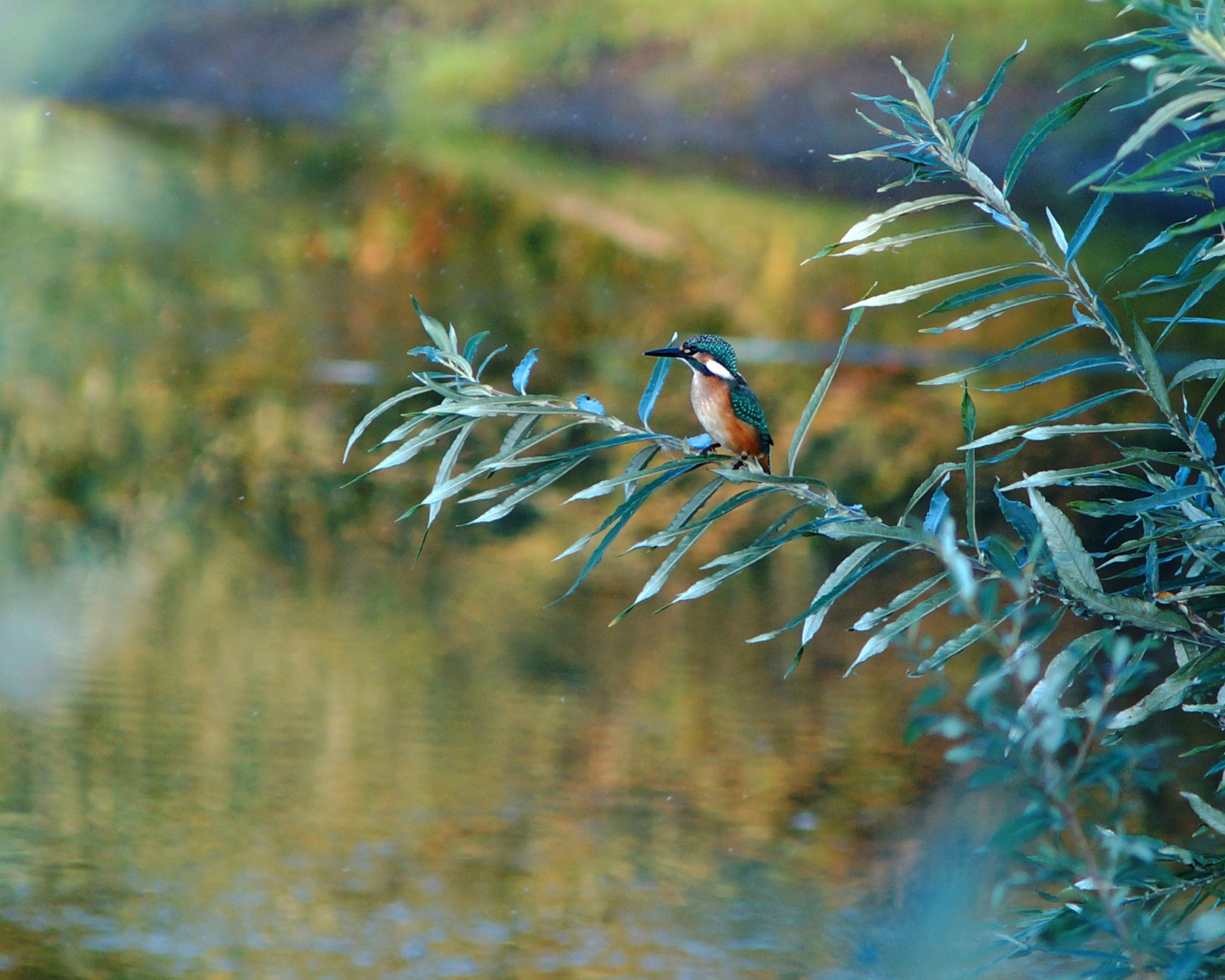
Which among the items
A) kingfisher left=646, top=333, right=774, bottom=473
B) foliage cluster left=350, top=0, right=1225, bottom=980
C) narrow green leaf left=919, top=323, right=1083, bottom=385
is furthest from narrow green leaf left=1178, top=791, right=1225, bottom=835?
kingfisher left=646, top=333, right=774, bottom=473

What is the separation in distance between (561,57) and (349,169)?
2235mm

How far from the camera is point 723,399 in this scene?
154 cm

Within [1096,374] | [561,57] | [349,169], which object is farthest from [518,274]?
[1096,374]

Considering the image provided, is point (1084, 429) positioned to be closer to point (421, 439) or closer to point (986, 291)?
point (986, 291)

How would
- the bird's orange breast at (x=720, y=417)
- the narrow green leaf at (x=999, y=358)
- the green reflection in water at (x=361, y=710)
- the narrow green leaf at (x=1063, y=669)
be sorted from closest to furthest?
1. the narrow green leaf at (x=1063, y=669)
2. the narrow green leaf at (x=999, y=358)
3. the bird's orange breast at (x=720, y=417)
4. the green reflection in water at (x=361, y=710)

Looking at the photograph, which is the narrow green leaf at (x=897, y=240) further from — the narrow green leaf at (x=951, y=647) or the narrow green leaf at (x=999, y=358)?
the narrow green leaf at (x=951, y=647)

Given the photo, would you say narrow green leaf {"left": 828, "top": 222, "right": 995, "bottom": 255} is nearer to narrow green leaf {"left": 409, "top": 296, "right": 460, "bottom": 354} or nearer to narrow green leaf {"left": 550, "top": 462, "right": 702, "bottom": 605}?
narrow green leaf {"left": 550, "top": 462, "right": 702, "bottom": 605}

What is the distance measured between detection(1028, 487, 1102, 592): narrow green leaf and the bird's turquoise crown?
0.63 m

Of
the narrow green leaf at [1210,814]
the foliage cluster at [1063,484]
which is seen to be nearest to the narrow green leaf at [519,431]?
the foliage cluster at [1063,484]

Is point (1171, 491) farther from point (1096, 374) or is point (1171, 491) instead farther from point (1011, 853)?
point (1096, 374)

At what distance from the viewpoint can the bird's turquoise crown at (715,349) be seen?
1574 millimetres

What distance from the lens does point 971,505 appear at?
3.56 ft

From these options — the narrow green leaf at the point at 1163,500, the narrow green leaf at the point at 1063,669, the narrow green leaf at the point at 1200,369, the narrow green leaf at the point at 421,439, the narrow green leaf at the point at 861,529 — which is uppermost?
the narrow green leaf at the point at 1200,369

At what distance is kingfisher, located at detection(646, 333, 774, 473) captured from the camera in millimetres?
1543
